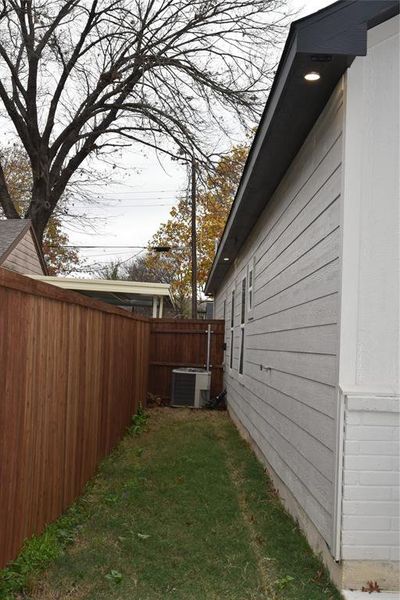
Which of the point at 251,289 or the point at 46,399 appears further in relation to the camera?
the point at 251,289

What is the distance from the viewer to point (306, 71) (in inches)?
139

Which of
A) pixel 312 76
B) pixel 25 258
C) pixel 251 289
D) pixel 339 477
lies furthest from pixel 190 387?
pixel 312 76

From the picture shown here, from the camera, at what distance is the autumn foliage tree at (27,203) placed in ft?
85.7

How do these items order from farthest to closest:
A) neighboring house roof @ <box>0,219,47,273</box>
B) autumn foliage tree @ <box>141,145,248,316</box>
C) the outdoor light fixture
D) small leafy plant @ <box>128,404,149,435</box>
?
autumn foliage tree @ <box>141,145,248,316</box>, neighboring house roof @ <box>0,219,47,273</box>, small leafy plant @ <box>128,404,149,435</box>, the outdoor light fixture

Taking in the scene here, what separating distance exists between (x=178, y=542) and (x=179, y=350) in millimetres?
9632

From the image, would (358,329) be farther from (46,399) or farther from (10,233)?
(10,233)

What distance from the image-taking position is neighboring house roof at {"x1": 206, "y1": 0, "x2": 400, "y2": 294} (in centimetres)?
321

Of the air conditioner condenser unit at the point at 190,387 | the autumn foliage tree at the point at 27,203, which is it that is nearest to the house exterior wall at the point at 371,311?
→ the air conditioner condenser unit at the point at 190,387

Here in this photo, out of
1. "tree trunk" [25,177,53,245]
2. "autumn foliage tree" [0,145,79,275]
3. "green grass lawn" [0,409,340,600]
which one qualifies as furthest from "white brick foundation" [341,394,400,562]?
"autumn foliage tree" [0,145,79,275]

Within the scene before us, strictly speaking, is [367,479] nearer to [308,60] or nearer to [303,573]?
[303,573]

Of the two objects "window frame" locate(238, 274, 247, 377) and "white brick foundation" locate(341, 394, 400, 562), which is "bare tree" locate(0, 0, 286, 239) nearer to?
"window frame" locate(238, 274, 247, 377)

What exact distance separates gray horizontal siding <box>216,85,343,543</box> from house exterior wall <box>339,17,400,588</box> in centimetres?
16

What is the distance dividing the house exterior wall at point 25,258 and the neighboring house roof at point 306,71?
9649 mm

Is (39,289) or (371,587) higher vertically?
(39,289)
